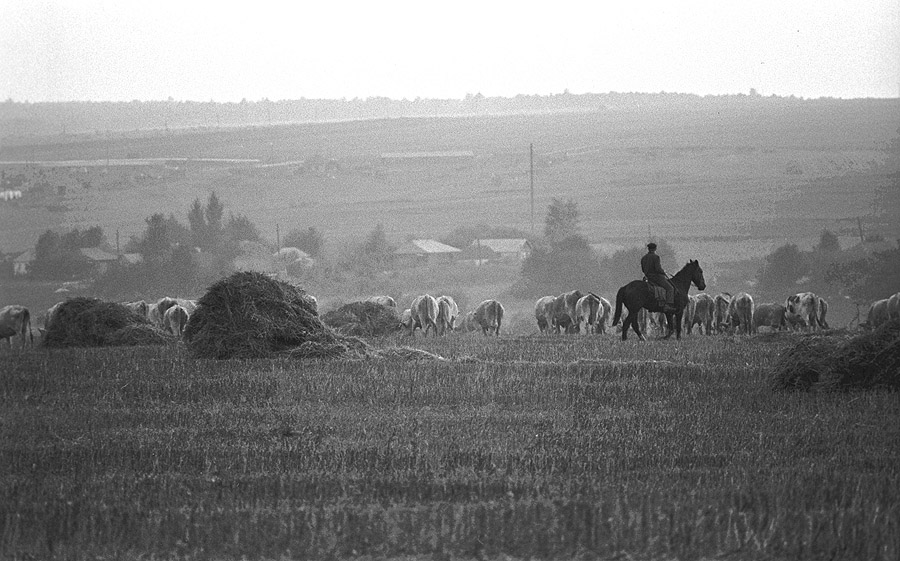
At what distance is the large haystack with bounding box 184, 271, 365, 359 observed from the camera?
24.2 m

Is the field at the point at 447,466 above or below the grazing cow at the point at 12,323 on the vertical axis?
above

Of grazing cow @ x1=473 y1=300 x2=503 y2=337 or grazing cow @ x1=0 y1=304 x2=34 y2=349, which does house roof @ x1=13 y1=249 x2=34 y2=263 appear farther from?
grazing cow @ x1=473 y1=300 x2=503 y2=337

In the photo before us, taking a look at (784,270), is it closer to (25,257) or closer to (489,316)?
(489,316)

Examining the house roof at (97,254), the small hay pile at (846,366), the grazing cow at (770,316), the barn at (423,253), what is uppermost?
the small hay pile at (846,366)

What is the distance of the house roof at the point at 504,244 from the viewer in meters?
94.6

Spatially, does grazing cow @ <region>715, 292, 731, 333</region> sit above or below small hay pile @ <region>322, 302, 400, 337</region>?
below

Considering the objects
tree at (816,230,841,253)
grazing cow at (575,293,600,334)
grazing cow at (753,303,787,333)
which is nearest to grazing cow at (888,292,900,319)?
grazing cow at (753,303,787,333)

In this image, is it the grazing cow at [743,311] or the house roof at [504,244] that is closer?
the grazing cow at [743,311]

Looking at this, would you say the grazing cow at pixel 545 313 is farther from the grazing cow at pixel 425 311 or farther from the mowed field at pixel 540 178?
the mowed field at pixel 540 178

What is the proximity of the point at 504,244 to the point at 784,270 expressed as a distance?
2651 cm

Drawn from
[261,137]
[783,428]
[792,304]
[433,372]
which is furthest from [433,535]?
[261,137]

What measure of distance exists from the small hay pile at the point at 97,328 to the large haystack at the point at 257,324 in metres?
4.05

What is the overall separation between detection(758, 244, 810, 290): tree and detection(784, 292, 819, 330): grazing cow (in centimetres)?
3514

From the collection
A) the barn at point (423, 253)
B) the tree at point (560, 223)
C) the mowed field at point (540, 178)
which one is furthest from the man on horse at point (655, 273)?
the tree at point (560, 223)
